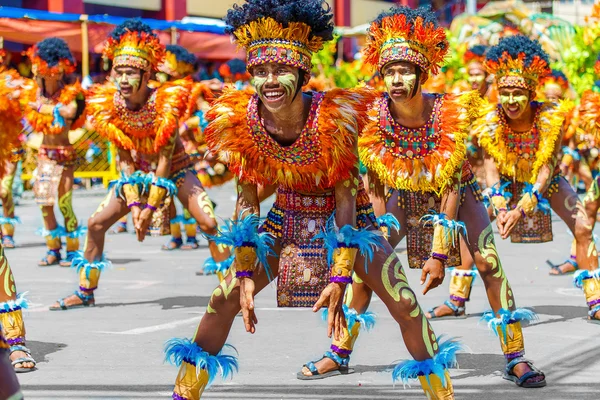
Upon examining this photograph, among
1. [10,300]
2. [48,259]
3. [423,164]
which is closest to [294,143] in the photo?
[423,164]

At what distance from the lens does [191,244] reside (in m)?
13.0

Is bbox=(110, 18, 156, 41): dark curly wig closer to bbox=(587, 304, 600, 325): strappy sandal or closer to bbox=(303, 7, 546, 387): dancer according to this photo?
bbox=(303, 7, 546, 387): dancer

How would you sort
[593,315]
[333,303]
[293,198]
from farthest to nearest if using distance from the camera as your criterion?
[593,315], [293,198], [333,303]

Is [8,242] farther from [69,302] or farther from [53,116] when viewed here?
[69,302]

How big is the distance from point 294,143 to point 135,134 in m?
3.82

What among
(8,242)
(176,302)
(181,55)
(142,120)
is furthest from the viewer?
(181,55)

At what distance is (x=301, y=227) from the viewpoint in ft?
16.8

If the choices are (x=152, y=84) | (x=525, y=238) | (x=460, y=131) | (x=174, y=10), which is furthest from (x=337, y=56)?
(x=460, y=131)

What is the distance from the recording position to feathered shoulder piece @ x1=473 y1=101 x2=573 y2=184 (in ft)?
25.0

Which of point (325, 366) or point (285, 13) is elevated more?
point (285, 13)

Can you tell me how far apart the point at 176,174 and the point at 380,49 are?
318cm

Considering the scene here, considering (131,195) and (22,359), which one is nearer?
(22,359)

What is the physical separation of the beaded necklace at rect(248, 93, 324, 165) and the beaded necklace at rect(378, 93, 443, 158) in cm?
120

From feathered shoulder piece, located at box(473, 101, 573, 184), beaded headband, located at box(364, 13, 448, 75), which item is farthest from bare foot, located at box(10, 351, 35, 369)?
feathered shoulder piece, located at box(473, 101, 573, 184)
